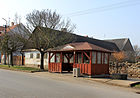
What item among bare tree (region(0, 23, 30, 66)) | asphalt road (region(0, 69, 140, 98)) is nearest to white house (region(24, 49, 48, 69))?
bare tree (region(0, 23, 30, 66))

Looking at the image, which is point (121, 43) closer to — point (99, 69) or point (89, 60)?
point (99, 69)

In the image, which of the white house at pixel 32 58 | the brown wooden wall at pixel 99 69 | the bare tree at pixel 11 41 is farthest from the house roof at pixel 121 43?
the bare tree at pixel 11 41

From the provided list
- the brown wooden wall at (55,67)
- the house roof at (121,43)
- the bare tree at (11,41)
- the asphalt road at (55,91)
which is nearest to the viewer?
the asphalt road at (55,91)

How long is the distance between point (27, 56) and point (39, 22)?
35.5ft

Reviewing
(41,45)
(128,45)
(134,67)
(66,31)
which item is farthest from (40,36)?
(128,45)

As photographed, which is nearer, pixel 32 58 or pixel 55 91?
pixel 55 91

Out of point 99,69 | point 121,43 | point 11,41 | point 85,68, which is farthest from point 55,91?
point 121,43

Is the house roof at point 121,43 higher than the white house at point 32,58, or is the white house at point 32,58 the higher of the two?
the house roof at point 121,43

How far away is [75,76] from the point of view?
54.7 feet

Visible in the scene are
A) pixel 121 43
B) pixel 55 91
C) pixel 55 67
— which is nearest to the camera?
pixel 55 91

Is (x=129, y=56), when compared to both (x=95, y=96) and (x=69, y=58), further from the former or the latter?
(x=95, y=96)

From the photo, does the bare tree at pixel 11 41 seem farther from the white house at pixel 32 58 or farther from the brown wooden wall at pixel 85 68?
the brown wooden wall at pixel 85 68

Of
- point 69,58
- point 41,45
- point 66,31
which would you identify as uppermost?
point 66,31

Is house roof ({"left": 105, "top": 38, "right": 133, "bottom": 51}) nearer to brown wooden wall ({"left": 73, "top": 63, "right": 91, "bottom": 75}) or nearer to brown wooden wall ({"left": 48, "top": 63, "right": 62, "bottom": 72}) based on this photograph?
brown wooden wall ({"left": 48, "top": 63, "right": 62, "bottom": 72})
